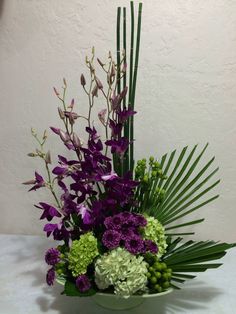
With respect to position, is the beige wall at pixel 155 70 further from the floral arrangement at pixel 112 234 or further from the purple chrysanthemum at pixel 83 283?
the purple chrysanthemum at pixel 83 283

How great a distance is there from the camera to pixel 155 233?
858 mm

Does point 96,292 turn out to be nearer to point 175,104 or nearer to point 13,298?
point 13,298

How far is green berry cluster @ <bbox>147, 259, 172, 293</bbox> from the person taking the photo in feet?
2.65

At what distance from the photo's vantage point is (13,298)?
963mm

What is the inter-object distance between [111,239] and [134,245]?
0.05 meters

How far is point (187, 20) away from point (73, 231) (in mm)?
649

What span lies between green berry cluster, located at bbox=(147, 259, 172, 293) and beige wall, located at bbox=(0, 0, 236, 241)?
414mm

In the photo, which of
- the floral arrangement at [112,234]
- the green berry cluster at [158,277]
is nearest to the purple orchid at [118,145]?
the floral arrangement at [112,234]

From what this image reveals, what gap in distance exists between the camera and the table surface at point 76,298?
0.92 meters

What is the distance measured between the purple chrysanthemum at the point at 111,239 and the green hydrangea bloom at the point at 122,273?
0.02m

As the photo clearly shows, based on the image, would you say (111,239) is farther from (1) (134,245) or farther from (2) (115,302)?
(2) (115,302)

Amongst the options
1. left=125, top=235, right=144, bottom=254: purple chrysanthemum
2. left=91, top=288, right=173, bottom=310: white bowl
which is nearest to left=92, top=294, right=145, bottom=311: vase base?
left=91, top=288, right=173, bottom=310: white bowl

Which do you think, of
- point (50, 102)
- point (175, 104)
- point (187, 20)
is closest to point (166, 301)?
point (175, 104)

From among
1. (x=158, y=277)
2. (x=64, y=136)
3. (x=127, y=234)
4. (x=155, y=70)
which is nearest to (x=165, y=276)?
(x=158, y=277)
